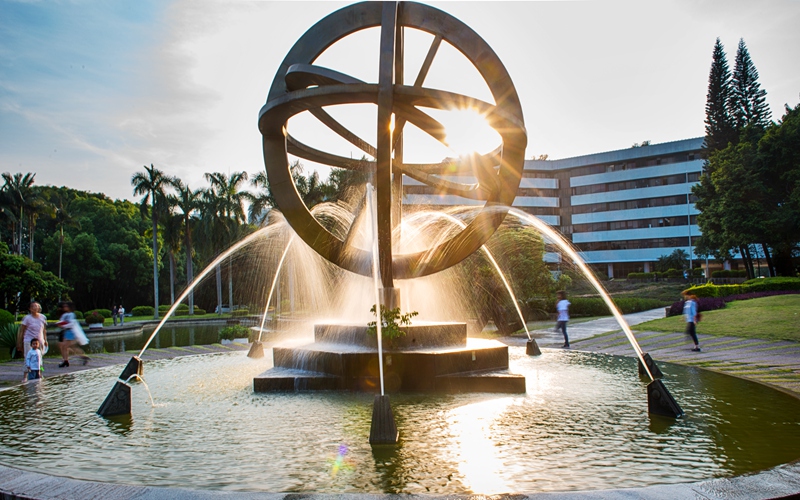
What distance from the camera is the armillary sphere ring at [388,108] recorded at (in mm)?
10094

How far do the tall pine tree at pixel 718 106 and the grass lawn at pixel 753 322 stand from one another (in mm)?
33817

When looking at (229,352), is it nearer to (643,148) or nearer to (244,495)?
(244,495)

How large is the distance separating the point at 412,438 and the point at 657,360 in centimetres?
932

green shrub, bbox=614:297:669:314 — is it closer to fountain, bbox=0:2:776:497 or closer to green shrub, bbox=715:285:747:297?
green shrub, bbox=715:285:747:297

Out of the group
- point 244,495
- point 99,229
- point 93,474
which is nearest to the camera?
point 244,495

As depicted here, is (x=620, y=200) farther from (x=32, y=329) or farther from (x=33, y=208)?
(x=32, y=329)

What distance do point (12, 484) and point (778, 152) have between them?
48861 millimetres

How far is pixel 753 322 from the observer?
19719 millimetres

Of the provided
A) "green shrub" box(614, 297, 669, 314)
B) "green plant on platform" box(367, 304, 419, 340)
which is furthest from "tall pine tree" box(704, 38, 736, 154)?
"green plant on platform" box(367, 304, 419, 340)

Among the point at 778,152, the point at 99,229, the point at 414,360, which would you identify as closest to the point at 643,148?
the point at 778,152

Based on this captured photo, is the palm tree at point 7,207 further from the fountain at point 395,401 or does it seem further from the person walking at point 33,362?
the person walking at point 33,362

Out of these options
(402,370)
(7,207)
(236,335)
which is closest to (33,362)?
(402,370)

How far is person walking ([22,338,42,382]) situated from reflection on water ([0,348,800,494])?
81cm

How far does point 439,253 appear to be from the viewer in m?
12.2
